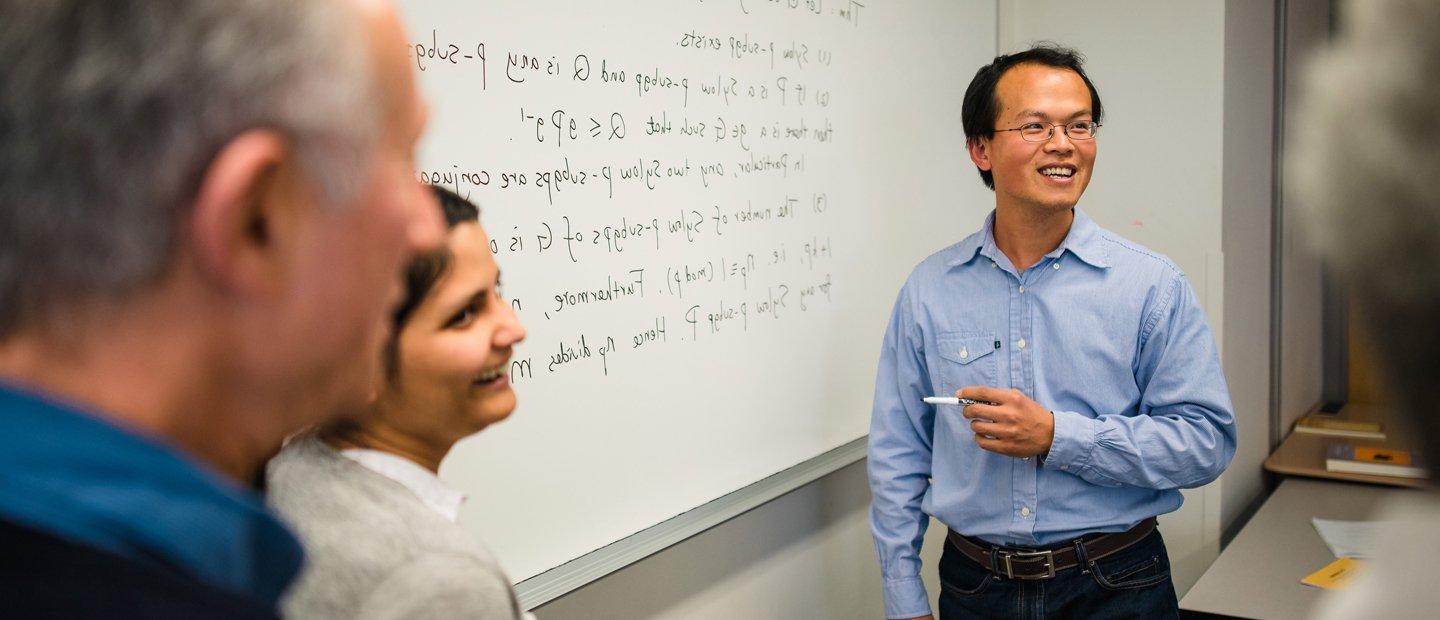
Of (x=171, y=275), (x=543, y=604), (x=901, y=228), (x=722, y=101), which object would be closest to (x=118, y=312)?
(x=171, y=275)

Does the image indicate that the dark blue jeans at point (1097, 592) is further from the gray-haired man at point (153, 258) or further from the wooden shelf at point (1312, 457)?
the gray-haired man at point (153, 258)

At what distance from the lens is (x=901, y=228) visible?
2.61 m

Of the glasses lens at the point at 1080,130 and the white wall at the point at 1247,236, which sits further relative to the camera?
the white wall at the point at 1247,236

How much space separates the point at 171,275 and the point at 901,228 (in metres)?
2.29

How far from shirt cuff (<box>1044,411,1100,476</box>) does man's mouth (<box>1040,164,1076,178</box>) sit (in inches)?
18.9

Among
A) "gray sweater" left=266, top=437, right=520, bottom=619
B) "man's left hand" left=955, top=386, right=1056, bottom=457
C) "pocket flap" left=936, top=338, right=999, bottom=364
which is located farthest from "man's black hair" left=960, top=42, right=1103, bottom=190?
"gray sweater" left=266, top=437, right=520, bottom=619

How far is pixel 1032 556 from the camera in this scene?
1921mm

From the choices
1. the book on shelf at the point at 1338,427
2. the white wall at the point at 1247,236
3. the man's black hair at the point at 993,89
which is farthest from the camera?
the book on shelf at the point at 1338,427

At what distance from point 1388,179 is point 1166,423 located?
59.7 inches

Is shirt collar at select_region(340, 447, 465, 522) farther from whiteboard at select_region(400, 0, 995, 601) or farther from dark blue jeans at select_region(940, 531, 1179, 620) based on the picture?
dark blue jeans at select_region(940, 531, 1179, 620)

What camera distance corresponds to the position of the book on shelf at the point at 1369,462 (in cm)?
307

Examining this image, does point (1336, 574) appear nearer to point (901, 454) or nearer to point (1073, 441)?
point (1073, 441)

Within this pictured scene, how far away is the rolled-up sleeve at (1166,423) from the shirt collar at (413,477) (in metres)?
1.27

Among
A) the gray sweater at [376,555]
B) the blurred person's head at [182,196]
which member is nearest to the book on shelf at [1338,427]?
the gray sweater at [376,555]
